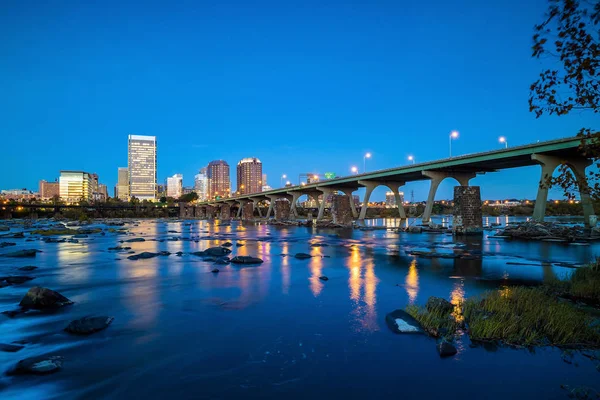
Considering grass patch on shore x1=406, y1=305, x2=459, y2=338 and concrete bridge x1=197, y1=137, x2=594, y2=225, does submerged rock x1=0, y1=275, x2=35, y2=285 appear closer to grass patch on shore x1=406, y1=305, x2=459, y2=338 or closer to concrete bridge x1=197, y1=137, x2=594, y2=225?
grass patch on shore x1=406, y1=305, x2=459, y2=338

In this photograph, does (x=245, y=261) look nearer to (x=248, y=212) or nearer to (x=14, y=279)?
(x=14, y=279)

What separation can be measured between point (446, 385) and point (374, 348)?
2.18 metres

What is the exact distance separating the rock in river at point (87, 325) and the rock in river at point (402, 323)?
9.01 metres

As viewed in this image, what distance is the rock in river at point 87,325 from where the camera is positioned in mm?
10055

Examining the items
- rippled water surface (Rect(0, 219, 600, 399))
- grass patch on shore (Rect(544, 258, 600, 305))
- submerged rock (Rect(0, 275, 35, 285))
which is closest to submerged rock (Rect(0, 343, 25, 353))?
rippled water surface (Rect(0, 219, 600, 399))

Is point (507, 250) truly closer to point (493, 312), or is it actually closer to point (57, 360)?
point (493, 312)

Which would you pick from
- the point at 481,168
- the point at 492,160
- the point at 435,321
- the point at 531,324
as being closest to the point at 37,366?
the point at 435,321

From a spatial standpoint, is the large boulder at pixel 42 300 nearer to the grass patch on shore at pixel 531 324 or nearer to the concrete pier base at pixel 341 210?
the grass patch on shore at pixel 531 324

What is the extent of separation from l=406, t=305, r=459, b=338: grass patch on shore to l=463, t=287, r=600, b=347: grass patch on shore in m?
0.52

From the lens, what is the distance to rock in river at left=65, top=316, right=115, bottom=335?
1005 centimetres

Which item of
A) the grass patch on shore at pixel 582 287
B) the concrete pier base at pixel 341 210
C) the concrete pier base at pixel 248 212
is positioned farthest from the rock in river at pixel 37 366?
the concrete pier base at pixel 248 212

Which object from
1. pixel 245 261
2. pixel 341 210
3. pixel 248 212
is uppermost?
pixel 341 210

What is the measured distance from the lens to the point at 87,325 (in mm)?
10312

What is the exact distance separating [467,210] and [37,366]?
52.2 metres
